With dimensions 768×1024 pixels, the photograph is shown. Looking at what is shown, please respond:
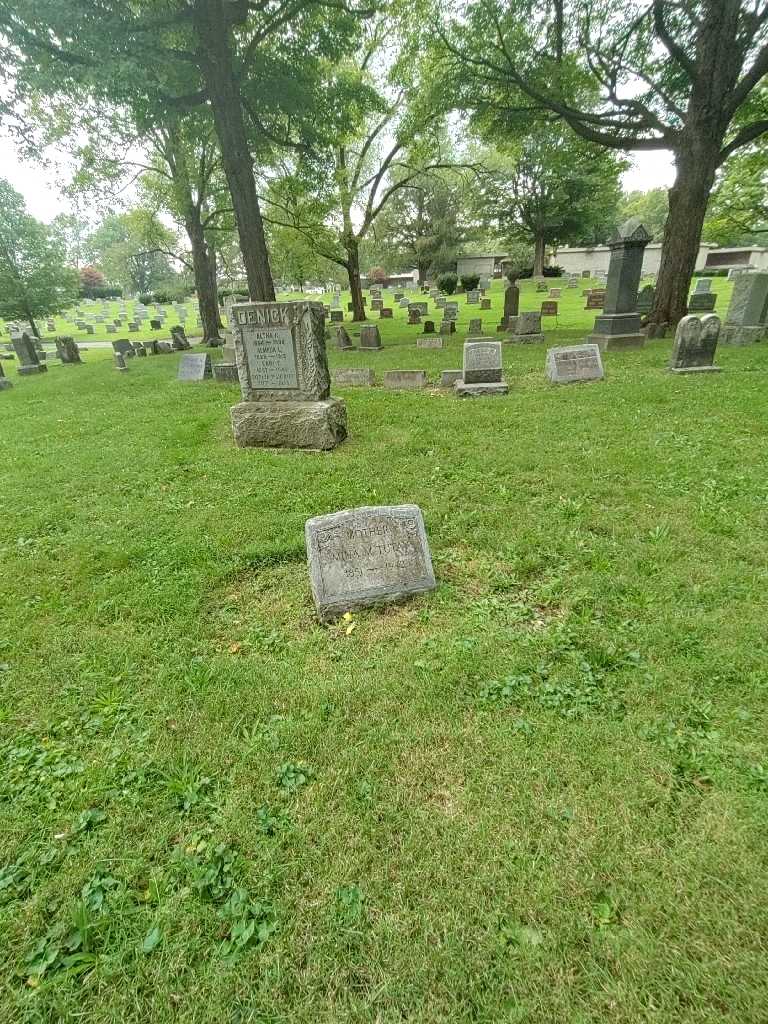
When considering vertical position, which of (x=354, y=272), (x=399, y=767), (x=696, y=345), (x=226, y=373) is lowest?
(x=399, y=767)

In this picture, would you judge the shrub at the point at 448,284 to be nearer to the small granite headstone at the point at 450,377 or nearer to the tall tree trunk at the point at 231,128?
the tall tree trunk at the point at 231,128

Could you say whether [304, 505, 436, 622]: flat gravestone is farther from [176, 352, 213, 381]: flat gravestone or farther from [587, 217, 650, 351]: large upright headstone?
[587, 217, 650, 351]: large upright headstone

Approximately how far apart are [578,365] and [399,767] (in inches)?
342

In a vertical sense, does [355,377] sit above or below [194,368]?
below

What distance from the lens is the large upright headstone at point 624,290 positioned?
37.3 ft

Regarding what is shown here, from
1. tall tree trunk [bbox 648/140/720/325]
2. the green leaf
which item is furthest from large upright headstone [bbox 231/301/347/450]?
tall tree trunk [bbox 648/140/720/325]

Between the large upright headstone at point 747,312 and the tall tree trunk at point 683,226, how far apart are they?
59.0 inches

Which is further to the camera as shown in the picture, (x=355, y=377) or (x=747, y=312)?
(x=747, y=312)

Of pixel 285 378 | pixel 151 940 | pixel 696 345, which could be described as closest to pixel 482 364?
pixel 696 345

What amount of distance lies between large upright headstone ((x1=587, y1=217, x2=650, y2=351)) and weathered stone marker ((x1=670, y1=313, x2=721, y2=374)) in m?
3.25

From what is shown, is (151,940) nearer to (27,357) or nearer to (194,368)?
(194,368)

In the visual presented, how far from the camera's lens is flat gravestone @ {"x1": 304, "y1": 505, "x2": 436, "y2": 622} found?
3055mm

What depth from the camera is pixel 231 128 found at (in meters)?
10.3

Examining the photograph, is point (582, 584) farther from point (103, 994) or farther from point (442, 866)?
point (103, 994)
